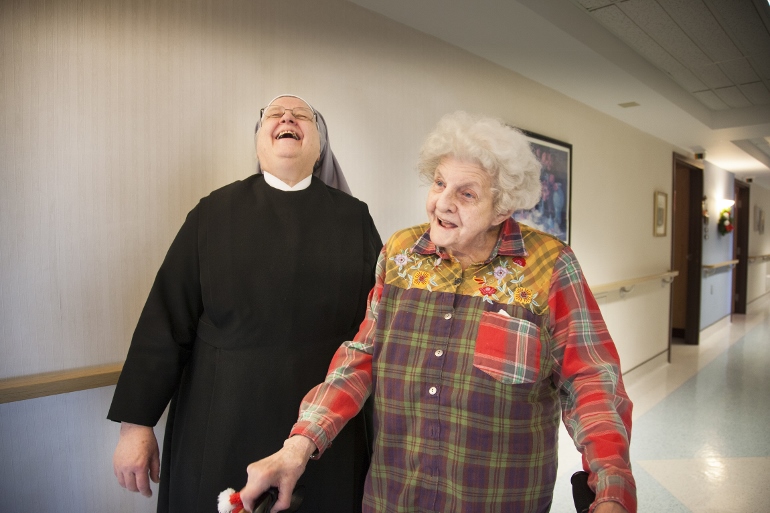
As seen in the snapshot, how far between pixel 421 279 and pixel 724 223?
25.0 feet

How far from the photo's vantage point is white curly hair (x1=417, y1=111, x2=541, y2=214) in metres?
1.10

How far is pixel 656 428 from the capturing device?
3602 millimetres

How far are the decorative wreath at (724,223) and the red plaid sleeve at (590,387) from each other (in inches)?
293

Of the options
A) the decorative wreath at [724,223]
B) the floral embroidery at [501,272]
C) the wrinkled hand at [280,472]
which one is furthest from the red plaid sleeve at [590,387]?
the decorative wreath at [724,223]

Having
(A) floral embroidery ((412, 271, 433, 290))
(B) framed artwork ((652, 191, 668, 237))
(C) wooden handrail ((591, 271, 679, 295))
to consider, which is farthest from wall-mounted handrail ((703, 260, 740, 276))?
(A) floral embroidery ((412, 271, 433, 290))

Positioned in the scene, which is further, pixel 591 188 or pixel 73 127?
pixel 591 188

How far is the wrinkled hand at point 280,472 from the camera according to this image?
0.92m

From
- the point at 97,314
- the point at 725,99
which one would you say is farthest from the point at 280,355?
the point at 725,99

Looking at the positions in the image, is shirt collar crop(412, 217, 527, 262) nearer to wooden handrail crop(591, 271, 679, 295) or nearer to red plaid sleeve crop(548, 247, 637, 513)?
red plaid sleeve crop(548, 247, 637, 513)

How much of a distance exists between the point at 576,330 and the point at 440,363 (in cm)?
28

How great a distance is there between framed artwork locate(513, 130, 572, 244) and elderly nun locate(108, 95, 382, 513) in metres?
2.20

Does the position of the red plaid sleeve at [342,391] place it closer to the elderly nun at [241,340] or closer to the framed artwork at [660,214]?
the elderly nun at [241,340]

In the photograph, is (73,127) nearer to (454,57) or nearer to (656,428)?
(454,57)

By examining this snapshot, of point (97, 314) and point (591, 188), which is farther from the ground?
point (591, 188)
